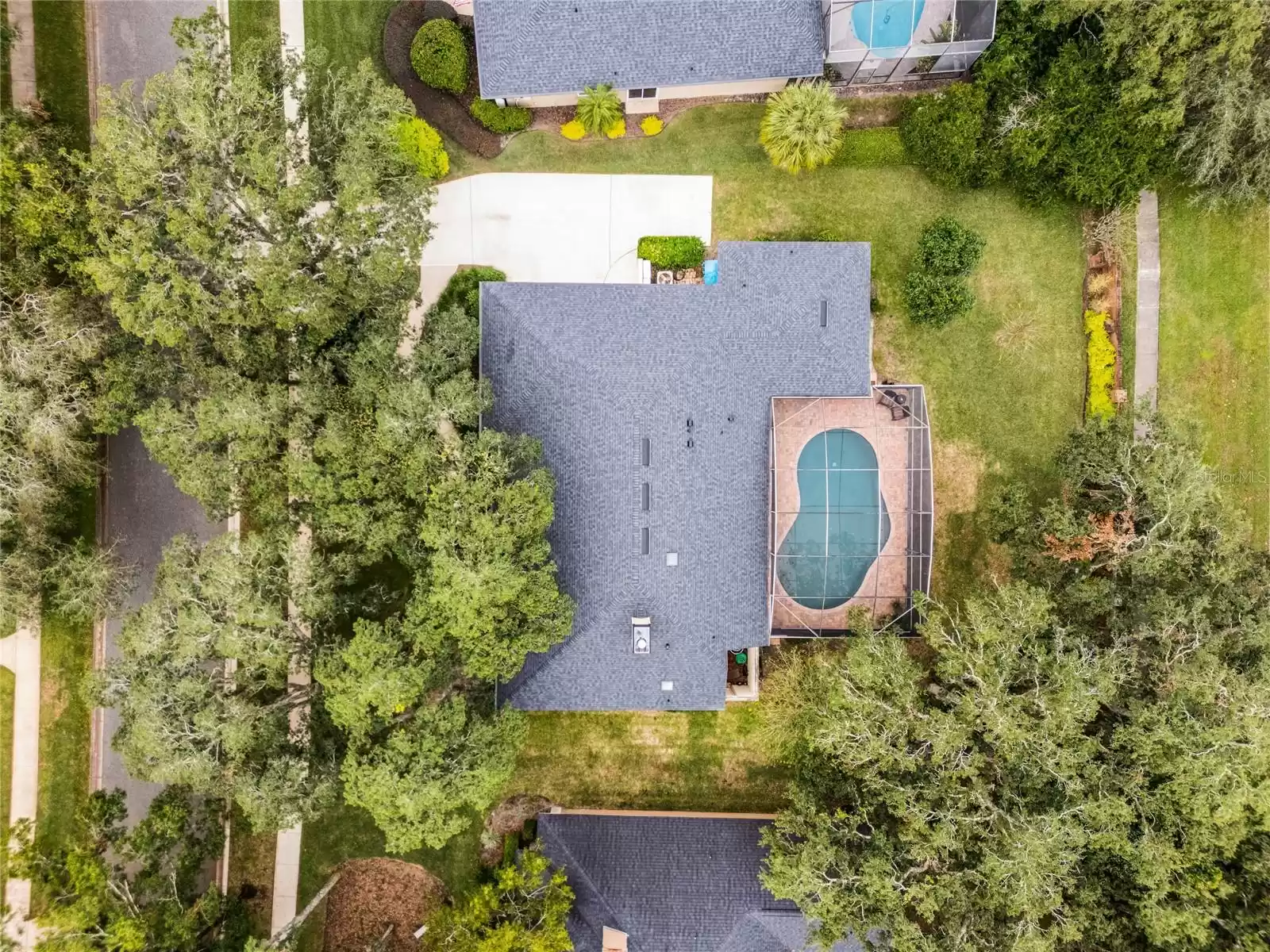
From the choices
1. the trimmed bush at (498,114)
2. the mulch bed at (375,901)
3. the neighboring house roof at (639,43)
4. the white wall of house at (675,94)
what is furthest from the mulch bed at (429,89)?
the mulch bed at (375,901)

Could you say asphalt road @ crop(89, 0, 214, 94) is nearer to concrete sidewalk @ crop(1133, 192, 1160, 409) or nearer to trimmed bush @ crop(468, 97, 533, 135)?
trimmed bush @ crop(468, 97, 533, 135)

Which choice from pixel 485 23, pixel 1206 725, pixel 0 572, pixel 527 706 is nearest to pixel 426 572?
pixel 527 706

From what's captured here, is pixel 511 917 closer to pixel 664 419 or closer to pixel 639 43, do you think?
pixel 664 419

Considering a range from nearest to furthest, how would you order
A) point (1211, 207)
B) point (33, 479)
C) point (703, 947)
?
point (33, 479) → point (703, 947) → point (1211, 207)

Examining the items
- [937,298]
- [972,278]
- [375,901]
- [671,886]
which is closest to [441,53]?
[937,298]

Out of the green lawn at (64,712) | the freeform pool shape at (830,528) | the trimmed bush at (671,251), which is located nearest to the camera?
the freeform pool shape at (830,528)

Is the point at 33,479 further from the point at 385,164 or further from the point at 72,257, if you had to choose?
the point at 385,164

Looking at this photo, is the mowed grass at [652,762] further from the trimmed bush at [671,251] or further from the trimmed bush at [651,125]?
the trimmed bush at [651,125]
